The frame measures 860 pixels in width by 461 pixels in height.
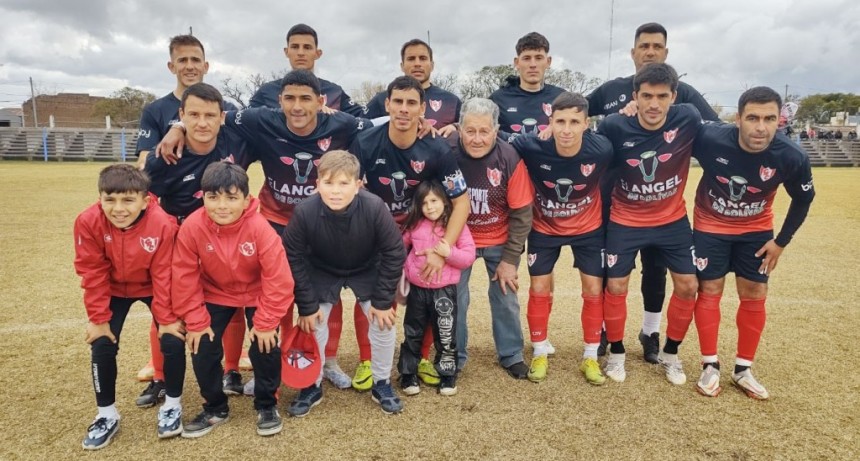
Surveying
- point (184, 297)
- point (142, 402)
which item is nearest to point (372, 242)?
point (184, 297)

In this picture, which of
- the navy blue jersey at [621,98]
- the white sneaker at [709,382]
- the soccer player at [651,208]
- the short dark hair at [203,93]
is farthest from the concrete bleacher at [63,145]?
the white sneaker at [709,382]

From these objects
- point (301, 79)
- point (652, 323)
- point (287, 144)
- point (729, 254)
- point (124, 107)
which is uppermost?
point (124, 107)

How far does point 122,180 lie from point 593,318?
346 centimetres

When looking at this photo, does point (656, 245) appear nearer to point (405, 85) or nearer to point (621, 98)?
point (621, 98)

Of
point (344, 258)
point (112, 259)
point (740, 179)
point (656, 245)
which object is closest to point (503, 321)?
point (656, 245)

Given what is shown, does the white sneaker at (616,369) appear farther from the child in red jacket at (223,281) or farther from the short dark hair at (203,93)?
the short dark hair at (203,93)

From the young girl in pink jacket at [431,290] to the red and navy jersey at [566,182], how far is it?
0.80 meters

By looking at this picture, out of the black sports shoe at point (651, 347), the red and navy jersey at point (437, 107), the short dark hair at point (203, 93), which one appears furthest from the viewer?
the red and navy jersey at point (437, 107)

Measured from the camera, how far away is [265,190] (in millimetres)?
4402

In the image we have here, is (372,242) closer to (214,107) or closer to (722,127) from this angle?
(214,107)

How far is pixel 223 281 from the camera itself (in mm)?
3377

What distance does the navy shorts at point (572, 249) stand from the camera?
4.29 meters

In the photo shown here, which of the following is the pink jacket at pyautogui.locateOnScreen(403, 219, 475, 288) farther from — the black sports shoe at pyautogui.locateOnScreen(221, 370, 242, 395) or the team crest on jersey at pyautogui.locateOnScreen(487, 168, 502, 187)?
the black sports shoe at pyautogui.locateOnScreen(221, 370, 242, 395)

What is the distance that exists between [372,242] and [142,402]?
6.21 feet
